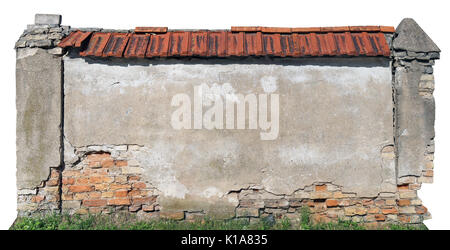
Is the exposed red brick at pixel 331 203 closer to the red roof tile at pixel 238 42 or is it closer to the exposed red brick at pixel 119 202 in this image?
the red roof tile at pixel 238 42

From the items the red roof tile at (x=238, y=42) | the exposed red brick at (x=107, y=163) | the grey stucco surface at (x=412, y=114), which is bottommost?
the exposed red brick at (x=107, y=163)

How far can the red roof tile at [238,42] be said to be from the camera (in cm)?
595

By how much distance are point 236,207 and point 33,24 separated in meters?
3.99

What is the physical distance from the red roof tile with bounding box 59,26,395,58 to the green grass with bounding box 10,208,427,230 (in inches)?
92.6

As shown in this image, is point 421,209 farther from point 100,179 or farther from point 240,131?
point 100,179

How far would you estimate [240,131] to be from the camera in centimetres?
608

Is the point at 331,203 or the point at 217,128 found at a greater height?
the point at 217,128

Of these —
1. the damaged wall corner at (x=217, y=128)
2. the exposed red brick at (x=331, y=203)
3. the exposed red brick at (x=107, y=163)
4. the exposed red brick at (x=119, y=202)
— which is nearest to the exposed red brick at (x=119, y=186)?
the damaged wall corner at (x=217, y=128)

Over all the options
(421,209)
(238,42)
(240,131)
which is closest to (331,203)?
(421,209)

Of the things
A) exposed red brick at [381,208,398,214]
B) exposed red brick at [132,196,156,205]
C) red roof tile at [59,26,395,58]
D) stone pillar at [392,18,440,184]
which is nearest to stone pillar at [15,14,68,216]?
red roof tile at [59,26,395,58]

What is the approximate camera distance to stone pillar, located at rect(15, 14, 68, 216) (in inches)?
238

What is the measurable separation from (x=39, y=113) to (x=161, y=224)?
2381mm

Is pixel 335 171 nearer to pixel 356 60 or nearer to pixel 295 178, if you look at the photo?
pixel 295 178
